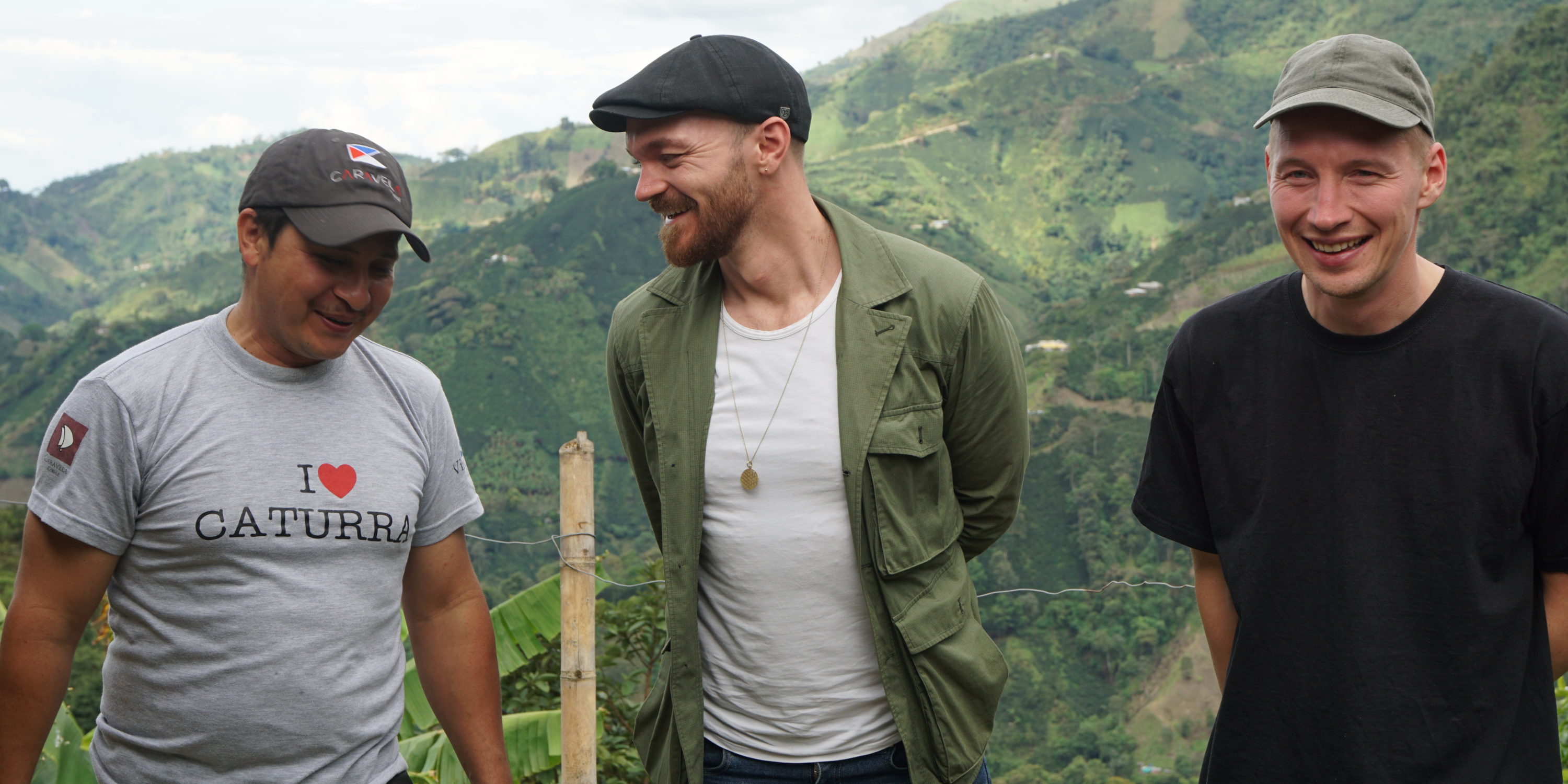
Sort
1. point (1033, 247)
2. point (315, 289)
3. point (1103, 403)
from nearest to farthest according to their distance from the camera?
point (315, 289)
point (1103, 403)
point (1033, 247)

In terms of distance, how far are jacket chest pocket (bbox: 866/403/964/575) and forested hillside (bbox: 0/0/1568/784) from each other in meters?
13.4

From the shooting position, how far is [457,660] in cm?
215

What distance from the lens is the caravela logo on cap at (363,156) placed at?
1.91 metres

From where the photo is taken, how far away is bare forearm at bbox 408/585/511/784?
2152 millimetres

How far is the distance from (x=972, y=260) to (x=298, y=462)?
81.7 meters

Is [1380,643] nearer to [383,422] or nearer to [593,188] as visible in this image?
[383,422]

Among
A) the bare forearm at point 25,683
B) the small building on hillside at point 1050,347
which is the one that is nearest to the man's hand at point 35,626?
the bare forearm at point 25,683

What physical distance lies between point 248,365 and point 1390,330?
5.70ft

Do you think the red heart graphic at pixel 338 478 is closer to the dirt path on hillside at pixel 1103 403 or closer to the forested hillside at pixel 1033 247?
the forested hillside at pixel 1033 247

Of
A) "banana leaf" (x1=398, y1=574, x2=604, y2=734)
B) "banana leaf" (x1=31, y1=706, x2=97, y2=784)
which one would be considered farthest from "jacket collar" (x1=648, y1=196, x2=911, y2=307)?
"banana leaf" (x1=398, y1=574, x2=604, y2=734)

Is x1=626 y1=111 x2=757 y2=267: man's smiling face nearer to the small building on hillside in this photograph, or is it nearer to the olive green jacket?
the olive green jacket

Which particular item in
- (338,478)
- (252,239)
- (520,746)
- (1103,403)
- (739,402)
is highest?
(1103,403)

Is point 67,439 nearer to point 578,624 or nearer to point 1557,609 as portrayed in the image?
point 578,624

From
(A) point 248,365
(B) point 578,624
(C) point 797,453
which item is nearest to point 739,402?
(C) point 797,453
